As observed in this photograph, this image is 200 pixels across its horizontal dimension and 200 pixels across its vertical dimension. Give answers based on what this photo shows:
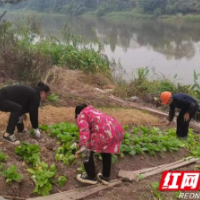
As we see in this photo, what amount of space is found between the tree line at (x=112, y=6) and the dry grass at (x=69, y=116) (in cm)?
3855

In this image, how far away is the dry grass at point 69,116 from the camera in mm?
6656

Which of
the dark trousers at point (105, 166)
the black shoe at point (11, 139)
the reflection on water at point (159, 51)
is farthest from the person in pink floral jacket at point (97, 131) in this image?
the reflection on water at point (159, 51)

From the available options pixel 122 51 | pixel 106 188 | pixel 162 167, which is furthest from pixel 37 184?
pixel 122 51

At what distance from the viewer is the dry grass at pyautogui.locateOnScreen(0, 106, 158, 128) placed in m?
6.66

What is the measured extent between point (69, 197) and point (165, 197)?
134 cm

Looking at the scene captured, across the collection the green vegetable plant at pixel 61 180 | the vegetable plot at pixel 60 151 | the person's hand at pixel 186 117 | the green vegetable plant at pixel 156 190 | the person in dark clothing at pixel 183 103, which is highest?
the person in dark clothing at pixel 183 103

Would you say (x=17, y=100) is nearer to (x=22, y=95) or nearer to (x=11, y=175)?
(x=22, y=95)

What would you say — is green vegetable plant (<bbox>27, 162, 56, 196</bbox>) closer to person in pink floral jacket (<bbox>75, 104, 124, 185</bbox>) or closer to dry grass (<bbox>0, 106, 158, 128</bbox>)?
person in pink floral jacket (<bbox>75, 104, 124, 185</bbox>)

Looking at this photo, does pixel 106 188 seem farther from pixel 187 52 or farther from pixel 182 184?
pixel 187 52

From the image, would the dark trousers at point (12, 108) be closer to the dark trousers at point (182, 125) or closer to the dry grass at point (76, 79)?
the dark trousers at point (182, 125)

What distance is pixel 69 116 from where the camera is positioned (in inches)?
285

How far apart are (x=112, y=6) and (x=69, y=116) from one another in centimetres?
5374

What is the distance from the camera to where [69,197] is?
402 cm

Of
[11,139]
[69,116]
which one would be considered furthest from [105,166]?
[69,116]
